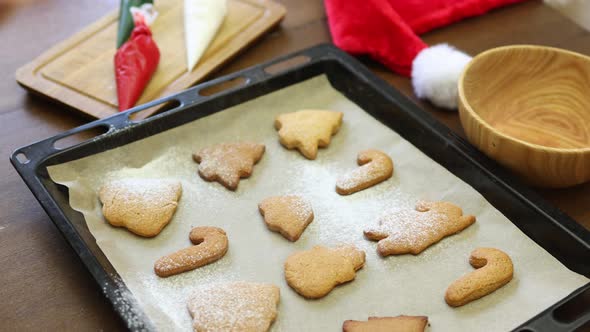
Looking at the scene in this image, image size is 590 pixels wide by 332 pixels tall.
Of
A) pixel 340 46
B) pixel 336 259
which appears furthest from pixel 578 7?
pixel 336 259

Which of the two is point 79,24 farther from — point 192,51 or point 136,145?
point 136,145

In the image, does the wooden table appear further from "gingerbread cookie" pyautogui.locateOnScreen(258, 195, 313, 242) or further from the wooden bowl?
"gingerbread cookie" pyautogui.locateOnScreen(258, 195, 313, 242)

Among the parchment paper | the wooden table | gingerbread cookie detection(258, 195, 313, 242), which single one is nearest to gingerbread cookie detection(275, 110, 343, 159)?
the parchment paper

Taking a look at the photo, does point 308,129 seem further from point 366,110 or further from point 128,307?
point 128,307

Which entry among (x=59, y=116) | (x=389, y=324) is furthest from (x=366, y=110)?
(x=59, y=116)

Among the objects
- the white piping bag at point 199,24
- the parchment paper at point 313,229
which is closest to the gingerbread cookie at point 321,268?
the parchment paper at point 313,229

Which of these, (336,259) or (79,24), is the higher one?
(79,24)
